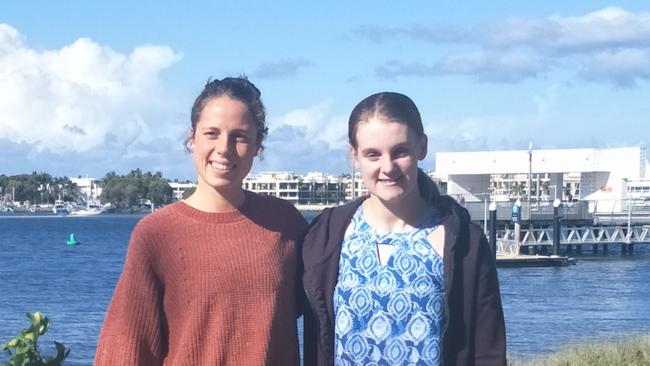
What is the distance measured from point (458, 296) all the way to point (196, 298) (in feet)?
3.36

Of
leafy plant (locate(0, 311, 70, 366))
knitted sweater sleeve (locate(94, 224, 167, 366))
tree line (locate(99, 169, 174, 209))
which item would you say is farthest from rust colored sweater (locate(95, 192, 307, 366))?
tree line (locate(99, 169, 174, 209))

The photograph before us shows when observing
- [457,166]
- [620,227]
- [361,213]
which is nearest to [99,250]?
[457,166]

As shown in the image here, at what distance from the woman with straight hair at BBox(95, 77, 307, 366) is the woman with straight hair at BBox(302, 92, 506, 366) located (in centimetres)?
20

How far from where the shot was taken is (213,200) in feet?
14.6

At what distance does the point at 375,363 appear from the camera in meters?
4.39

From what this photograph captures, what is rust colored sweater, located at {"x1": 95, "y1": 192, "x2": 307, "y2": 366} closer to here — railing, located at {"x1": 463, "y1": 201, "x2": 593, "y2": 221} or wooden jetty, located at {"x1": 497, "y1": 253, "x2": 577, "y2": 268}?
wooden jetty, located at {"x1": 497, "y1": 253, "x2": 577, "y2": 268}

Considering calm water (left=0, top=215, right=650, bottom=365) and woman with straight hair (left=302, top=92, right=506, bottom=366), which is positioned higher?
woman with straight hair (left=302, top=92, right=506, bottom=366)

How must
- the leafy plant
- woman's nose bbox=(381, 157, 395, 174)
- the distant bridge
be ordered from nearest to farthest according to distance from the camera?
woman's nose bbox=(381, 157, 395, 174) → the leafy plant → the distant bridge

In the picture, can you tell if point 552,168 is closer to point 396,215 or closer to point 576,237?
point 576,237

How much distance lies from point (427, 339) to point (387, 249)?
0.39 metres

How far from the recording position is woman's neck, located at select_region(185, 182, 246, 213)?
4.45m

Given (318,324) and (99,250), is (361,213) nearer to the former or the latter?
(318,324)

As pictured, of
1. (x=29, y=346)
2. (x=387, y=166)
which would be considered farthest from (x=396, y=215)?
(x=29, y=346)

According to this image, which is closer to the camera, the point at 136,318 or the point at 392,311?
the point at 136,318
